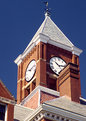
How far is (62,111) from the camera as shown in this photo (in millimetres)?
28891

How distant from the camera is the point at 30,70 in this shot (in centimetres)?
4375

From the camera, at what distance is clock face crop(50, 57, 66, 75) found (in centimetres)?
4284

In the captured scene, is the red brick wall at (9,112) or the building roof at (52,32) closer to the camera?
the red brick wall at (9,112)

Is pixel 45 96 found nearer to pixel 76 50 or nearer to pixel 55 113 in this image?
pixel 76 50

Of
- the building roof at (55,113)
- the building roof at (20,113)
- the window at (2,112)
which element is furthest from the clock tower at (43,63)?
the window at (2,112)

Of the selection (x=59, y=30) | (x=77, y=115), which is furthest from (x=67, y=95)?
(x=59, y=30)

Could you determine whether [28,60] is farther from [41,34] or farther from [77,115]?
[77,115]

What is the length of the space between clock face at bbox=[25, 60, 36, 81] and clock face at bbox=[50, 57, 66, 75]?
1.69 metres

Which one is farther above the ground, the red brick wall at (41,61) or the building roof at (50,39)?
the building roof at (50,39)

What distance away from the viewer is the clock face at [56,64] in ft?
141

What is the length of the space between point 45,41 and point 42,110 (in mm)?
16379

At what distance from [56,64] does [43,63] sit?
1648 millimetres

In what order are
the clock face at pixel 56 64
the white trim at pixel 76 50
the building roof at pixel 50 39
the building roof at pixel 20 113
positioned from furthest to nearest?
the white trim at pixel 76 50, the building roof at pixel 50 39, the clock face at pixel 56 64, the building roof at pixel 20 113

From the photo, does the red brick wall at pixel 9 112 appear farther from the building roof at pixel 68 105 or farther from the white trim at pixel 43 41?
the white trim at pixel 43 41
